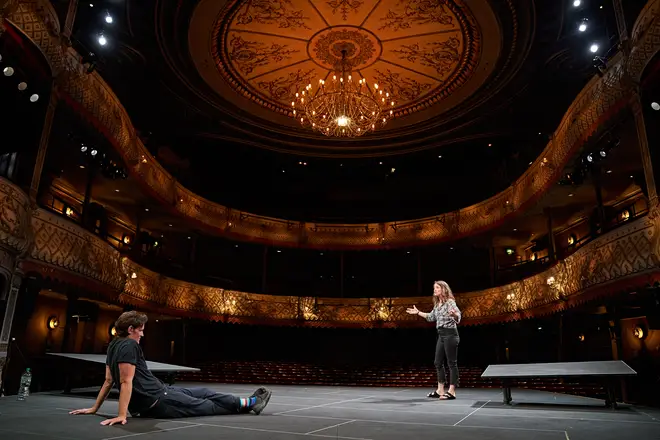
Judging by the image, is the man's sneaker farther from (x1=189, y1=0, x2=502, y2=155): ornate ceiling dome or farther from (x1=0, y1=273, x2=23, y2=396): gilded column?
(x1=189, y1=0, x2=502, y2=155): ornate ceiling dome

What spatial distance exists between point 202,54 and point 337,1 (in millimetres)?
4160

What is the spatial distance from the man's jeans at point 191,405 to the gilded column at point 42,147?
18.0ft

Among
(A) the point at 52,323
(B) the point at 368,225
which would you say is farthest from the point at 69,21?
(B) the point at 368,225

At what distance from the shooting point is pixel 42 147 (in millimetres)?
8227

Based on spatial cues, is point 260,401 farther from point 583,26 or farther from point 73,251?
point 583,26

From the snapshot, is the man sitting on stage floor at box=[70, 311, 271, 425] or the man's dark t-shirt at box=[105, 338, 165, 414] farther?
the man's dark t-shirt at box=[105, 338, 165, 414]

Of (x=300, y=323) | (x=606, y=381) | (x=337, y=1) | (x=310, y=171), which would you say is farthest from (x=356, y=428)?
(x=310, y=171)

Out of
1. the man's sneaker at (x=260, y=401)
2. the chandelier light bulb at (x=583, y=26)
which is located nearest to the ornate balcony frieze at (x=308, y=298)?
the chandelier light bulb at (x=583, y=26)

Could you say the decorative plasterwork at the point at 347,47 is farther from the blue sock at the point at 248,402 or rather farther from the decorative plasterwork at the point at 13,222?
the blue sock at the point at 248,402

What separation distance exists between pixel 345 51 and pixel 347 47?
0.51 feet

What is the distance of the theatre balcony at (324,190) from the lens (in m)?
8.75

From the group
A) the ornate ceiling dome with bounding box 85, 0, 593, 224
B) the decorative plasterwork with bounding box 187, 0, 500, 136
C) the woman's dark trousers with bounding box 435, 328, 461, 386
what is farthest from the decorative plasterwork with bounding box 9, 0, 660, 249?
the woman's dark trousers with bounding box 435, 328, 461, 386

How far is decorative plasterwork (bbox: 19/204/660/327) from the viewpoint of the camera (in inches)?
337

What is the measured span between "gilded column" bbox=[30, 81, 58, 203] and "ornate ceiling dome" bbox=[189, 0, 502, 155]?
4.41 metres
